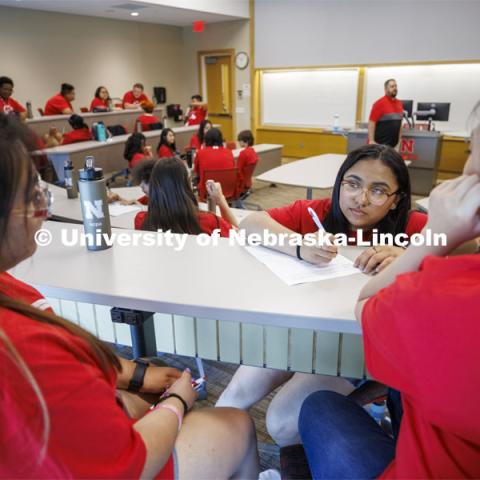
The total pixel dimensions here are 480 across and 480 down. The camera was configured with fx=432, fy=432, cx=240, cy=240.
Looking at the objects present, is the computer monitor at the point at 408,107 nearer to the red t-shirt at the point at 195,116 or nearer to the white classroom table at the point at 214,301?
the red t-shirt at the point at 195,116

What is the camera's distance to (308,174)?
3932mm

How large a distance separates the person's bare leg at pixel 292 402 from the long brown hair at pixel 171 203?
2.97 feet

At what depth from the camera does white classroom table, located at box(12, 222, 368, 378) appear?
974 millimetres

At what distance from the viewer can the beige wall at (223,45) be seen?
927cm

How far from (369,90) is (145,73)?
511cm

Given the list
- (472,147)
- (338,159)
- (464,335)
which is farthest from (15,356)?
(338,159)

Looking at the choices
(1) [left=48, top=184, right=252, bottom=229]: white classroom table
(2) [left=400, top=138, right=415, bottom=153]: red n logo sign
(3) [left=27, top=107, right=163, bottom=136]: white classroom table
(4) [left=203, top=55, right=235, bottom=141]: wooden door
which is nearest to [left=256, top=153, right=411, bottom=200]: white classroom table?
(1) [left=48, top=184, right=252, bottom=229]: white classroom table

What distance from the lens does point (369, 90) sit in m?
8.18

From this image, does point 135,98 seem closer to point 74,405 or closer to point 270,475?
point 270,475

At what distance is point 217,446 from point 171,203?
51.1 inches

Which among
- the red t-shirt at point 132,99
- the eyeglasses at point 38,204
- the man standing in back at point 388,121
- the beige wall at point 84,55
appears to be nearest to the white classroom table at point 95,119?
the red t-shirt at point 132,99

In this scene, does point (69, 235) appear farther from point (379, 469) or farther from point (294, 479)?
point (379, 469)

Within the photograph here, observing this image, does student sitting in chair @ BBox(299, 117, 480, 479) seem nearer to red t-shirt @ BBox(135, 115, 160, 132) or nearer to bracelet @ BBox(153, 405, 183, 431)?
bracelet @ BBox(153, 405, 183, 431)

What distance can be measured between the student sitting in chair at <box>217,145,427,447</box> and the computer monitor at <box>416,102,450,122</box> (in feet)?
17.5
